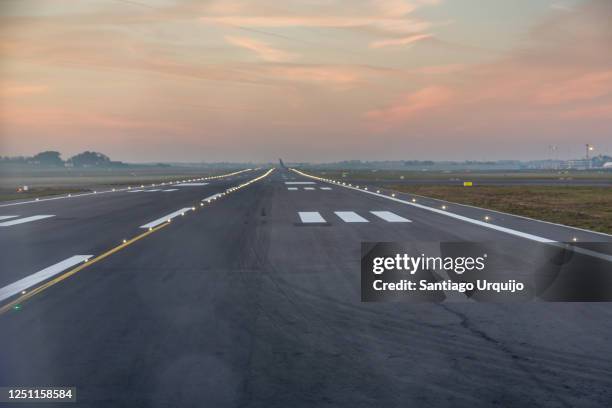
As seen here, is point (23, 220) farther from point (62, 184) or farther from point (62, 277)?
point (62, 184)

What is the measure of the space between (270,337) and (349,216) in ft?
48.9

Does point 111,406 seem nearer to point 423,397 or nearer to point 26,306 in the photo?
point 423,397

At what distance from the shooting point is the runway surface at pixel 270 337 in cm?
489

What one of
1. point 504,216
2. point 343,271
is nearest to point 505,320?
point 343,271

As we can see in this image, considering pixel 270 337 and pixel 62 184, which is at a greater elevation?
pixel 62 184

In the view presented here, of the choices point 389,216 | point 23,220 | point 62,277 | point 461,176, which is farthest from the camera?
point 461,176

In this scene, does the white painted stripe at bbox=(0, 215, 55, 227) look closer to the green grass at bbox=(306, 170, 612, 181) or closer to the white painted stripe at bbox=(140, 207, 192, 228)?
the white painted stripe at bbox=(140, 207, 192, 228)

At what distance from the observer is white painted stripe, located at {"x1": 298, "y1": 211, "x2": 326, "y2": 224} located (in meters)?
19.5

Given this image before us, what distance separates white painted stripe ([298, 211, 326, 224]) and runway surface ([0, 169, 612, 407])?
6166mm

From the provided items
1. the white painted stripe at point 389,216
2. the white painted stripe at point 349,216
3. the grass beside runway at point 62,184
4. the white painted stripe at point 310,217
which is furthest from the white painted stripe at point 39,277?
the grass beside runway at point 62,184

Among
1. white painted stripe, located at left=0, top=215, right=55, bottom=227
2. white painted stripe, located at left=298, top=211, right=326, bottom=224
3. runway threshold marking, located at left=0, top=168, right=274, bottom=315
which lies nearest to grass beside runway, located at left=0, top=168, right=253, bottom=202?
white painted stripe, located at left=0, top=215, right=55, bottom=227

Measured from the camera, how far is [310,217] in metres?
20.9

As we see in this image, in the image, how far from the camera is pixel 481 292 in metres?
8.80

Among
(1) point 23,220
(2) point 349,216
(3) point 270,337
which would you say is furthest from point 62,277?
(2) point 349,216
